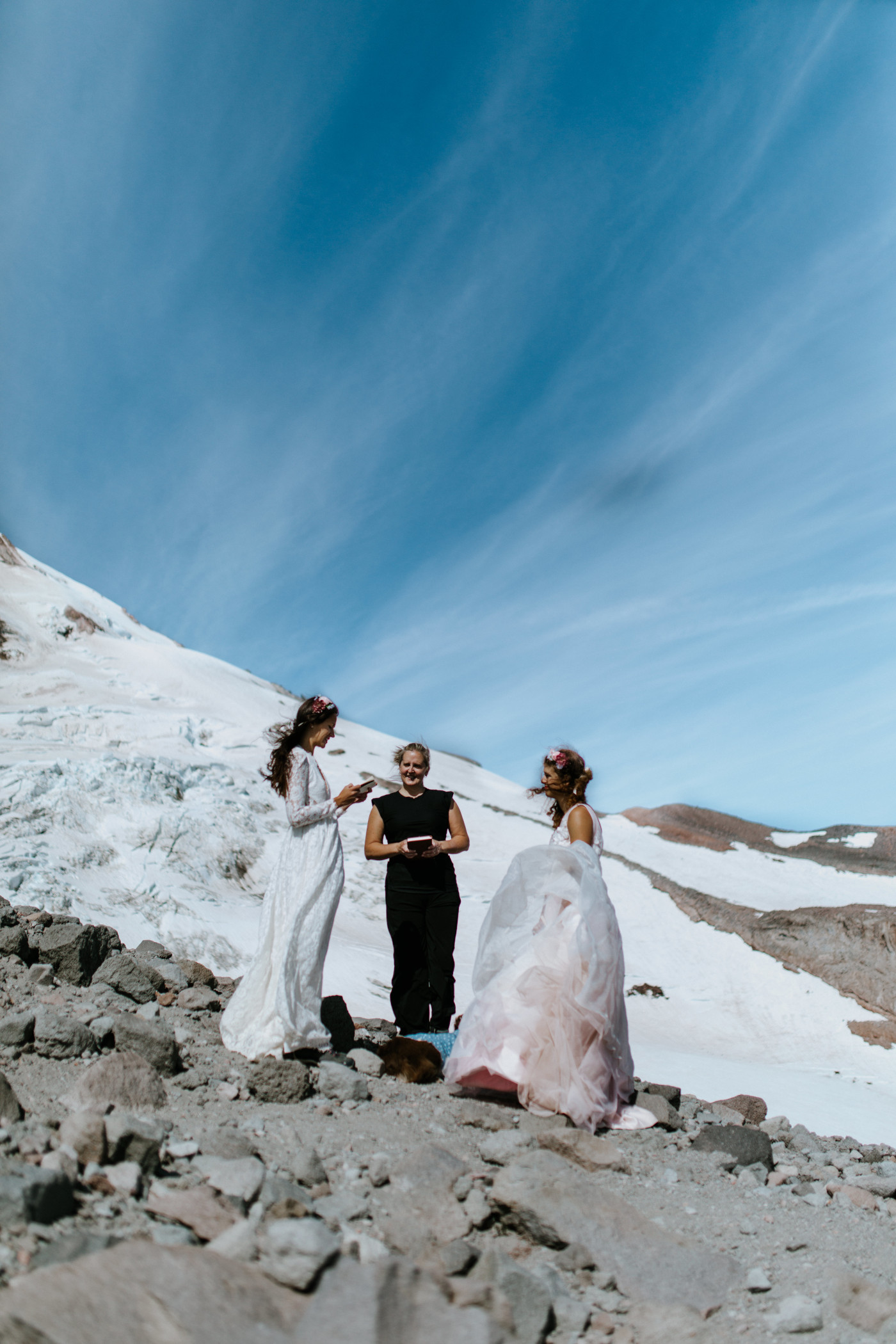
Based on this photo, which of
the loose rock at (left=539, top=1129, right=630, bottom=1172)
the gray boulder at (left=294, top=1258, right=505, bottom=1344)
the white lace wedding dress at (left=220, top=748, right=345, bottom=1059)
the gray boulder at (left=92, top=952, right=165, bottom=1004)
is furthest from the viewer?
the gray boulder at (left=92, top=952, right=165, bottom=1004)

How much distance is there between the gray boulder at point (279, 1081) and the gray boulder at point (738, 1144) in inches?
83.9

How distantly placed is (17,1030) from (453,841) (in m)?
2.65

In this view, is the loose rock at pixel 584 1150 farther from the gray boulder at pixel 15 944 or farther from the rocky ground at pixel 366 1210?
the gray boulder at pixel 15 944

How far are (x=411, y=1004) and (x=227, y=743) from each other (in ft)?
46.4

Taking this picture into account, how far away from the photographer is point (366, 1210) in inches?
109

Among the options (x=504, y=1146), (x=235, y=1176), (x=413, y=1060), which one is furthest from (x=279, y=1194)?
(x=413, y=1060)

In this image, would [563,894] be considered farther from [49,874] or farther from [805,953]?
[805,953]

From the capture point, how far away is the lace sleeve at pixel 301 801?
15.5 feet

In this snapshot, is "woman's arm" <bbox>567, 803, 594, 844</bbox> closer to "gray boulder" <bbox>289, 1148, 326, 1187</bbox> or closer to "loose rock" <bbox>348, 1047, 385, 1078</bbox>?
"loose rock" <bbox>348, 1047, 385, 1078</bbox>

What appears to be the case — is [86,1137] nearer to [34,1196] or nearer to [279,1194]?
[34,1196]

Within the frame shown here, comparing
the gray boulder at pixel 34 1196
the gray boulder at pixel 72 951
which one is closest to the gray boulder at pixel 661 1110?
the gray boulder at pixel 34 1196

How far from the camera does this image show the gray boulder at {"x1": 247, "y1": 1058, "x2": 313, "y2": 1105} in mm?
3707

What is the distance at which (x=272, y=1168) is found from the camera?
118 inches

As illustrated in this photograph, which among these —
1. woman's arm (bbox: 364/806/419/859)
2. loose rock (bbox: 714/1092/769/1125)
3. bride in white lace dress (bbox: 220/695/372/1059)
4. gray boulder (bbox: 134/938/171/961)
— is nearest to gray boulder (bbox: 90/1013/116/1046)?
bride in white lace dress (bbox: 220/695/372/1059)
